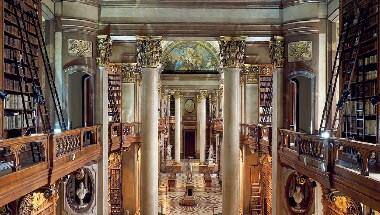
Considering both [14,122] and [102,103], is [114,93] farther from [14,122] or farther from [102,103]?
[14,122]

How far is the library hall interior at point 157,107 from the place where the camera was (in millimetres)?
7609

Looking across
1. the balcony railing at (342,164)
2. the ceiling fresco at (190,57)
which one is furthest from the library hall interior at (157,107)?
the ceiling fresco at (190,57)

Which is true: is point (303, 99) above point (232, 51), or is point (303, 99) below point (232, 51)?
below

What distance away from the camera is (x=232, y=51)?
39.9 ft

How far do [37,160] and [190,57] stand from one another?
20389mm

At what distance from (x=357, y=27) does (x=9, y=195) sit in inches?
258

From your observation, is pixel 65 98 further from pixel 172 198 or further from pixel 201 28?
pixel 172 198

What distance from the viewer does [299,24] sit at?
11328 millimetres

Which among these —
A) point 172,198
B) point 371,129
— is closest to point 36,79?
point 371,129

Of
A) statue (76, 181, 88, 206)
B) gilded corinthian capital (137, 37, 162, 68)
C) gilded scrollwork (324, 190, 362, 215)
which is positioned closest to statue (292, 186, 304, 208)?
gilded scrollwork (324, 190, 362, 215)

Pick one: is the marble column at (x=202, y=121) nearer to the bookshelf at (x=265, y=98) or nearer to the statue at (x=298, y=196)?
the bookshelf at (x=265, y=98)

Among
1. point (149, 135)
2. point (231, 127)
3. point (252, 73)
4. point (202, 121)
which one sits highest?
point (252, 73)

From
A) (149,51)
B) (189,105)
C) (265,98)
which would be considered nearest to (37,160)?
(149,51)

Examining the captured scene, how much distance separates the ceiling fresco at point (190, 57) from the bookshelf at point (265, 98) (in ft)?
28.7
